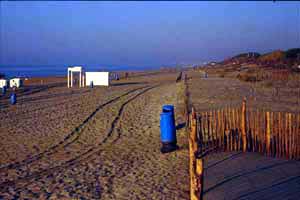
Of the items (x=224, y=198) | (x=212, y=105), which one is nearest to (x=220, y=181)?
(x=224, y=198)

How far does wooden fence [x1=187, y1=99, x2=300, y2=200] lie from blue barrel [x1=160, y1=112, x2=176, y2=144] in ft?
2.43

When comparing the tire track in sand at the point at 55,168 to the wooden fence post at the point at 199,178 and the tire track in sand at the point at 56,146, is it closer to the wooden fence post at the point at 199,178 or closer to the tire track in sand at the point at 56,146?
the tire track in sand at the point at 56,146

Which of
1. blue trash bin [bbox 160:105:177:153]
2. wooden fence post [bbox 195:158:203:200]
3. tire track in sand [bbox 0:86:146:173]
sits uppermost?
wooden fence post [bbox 195:158:203:200]

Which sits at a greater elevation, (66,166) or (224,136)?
(224,136)

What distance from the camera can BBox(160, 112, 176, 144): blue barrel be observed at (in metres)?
10.5

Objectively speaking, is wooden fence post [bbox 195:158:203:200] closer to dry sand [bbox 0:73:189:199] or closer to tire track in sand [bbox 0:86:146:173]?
dry sand [bbox 0:73:189:199]

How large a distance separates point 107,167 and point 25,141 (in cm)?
430

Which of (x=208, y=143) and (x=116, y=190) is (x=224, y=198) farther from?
(x=208, y=143)

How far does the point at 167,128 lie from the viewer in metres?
10.5

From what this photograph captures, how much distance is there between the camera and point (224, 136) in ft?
32.4

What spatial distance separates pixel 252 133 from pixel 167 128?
207 cm

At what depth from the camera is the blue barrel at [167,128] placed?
10.5 m

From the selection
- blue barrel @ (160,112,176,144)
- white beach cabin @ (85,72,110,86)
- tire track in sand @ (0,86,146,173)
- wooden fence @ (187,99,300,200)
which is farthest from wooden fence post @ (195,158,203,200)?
white beach cabin @ (85,72,110,86)

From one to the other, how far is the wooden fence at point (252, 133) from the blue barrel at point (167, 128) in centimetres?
74
